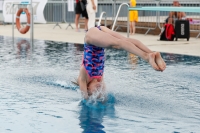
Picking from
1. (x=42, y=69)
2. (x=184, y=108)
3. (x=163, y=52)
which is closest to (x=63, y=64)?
(x=42, y=69)

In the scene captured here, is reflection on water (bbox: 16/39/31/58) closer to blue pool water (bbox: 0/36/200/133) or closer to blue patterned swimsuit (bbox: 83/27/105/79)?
blue pool water (bbox: 0/36/200/133)

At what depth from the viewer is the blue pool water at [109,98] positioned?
21.0 feet

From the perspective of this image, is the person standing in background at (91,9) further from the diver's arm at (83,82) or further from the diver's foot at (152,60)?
the diver's foot at (152,60)

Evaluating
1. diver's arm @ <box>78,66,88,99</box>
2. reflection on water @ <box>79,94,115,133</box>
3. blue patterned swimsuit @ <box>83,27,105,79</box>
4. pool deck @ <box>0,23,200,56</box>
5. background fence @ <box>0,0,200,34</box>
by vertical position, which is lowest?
reflection on water @ <box>79,94,115,133</box>

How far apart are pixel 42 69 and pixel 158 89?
3224mm

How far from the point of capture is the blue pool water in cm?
639

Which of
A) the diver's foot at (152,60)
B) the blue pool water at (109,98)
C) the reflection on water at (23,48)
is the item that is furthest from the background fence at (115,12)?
the diver's foot at (152,60)

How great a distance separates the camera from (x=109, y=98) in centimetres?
795

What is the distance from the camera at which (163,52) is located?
1460 centimetres

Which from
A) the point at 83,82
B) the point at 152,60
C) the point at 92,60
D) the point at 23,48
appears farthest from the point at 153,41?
the point at 152,60

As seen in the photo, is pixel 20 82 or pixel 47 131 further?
pixel 20 82

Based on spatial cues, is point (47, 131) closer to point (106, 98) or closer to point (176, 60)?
point (106, 98)

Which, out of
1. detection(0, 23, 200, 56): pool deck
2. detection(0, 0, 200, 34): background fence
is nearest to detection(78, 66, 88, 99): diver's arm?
detection(0, 23, 200, 56): pool deck

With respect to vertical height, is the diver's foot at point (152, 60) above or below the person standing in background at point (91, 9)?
below
